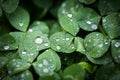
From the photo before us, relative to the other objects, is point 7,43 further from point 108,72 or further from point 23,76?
point 108,72

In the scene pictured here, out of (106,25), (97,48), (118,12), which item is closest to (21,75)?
(97,48)

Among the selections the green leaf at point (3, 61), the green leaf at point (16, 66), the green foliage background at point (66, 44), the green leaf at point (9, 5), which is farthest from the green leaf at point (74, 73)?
the green leaf at point (9, 5)

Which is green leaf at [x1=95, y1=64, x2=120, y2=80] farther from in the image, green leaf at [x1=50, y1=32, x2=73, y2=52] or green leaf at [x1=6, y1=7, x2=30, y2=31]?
green leaf at [x1=6, y1=7, x2=30, y2=31]

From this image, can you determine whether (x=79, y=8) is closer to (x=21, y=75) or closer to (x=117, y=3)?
(x=117, y=3)

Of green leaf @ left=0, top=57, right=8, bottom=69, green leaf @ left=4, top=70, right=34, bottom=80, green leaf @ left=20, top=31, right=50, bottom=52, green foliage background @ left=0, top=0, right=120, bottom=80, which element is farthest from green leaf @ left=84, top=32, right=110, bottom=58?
green leaf @ left=0, top=57, right=8, bottom=69

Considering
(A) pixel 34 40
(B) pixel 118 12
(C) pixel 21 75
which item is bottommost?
(C) pixel 21 75

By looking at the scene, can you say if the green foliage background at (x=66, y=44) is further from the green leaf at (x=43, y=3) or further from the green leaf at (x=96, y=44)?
the green leaf at (x=43, y=3)

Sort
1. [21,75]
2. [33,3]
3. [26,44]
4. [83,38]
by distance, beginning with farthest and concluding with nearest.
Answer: [33,3] < [83,38] < [26,44] < [21,75]
